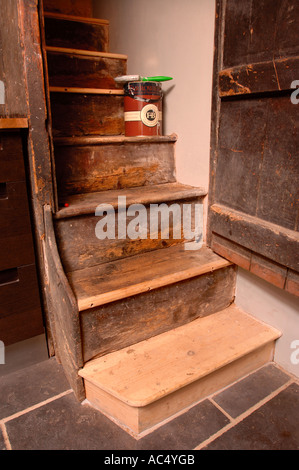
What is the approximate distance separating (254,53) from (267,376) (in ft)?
3.66

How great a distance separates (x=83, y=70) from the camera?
1606mm

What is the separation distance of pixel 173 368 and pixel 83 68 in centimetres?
143

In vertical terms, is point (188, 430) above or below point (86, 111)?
below

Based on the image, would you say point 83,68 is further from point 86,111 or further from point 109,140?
point 109,140

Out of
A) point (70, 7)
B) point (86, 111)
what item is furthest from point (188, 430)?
point (70, 7)

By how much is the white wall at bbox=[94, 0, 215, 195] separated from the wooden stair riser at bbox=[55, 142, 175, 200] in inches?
3.7

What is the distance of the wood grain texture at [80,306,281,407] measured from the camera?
38.0 inches

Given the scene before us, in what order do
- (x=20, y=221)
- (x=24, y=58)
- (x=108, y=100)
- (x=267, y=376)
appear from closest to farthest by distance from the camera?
(x=24, y=58) → (x=20, y=221) → (x=267, y=376) → (x=108, y=100)

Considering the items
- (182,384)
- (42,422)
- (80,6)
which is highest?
(80,6)

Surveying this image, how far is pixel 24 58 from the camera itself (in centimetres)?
98

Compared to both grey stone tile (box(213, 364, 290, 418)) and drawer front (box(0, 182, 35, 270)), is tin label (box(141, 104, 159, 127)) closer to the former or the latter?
drawer front (box(0, 182, 35, 270))

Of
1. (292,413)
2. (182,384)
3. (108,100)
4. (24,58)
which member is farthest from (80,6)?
(292,413)

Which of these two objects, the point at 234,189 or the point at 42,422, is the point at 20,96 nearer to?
the point at 234,189

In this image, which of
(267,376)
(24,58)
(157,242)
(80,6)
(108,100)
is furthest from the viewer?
(80,6)
